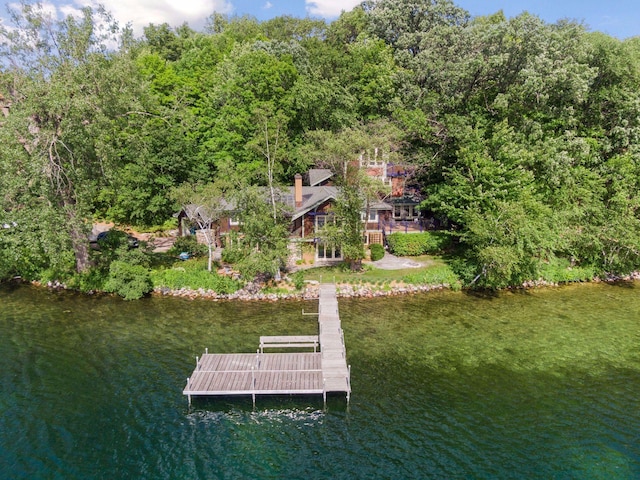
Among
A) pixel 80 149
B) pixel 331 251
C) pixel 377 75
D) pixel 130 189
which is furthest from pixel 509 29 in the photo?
pixel 130 189

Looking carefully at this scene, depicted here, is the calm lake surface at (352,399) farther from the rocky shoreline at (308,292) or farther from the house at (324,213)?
the house at (324,213)

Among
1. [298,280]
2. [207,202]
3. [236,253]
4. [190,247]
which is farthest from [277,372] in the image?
[190,247]

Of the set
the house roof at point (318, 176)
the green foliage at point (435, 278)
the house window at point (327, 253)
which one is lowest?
the green foliage at point (435, 278)

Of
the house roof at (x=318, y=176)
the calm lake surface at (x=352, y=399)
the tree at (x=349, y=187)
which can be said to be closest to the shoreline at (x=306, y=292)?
the calm lake surface at (x=352, y=399)

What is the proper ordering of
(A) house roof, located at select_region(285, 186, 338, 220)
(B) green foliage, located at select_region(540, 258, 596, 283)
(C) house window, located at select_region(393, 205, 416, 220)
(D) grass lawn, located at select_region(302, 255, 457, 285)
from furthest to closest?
(C) house window, located at select_region(393, 205, 416, 220) → (A) house roof, located at select_region(285, 186, 338, 220) → (B) green foliage, located at select_region(540, 258, 596, 283) → (D) grass lawn, located at select_region(302, 255, 457, 285)

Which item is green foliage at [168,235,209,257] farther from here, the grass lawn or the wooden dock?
the wooden dock

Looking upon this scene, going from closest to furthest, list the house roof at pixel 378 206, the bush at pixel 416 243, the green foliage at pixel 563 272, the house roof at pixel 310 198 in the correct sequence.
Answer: the green foliage at pixel 563 272 < the house roof at pixel 310 198 < the house roof at pixel 378 206 < the bush at pixel 416 243

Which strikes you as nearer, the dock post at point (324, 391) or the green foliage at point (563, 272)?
the dock post at point (324, 391)

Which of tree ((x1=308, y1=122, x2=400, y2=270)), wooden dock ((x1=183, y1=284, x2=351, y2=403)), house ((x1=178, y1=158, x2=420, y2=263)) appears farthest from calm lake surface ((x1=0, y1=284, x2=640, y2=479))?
house ((x1=178, y1=158, x2=420, y2=263))
